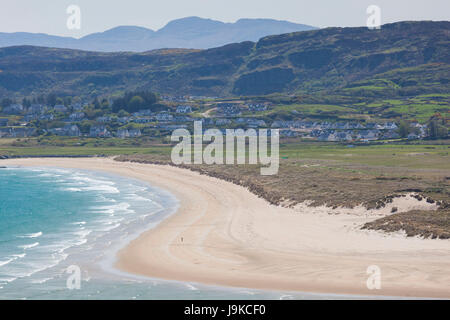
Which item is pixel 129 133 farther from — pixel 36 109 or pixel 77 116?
pixel 36 109

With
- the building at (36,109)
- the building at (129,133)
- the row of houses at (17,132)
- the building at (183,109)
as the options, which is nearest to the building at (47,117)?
the row of houses at (17,132)

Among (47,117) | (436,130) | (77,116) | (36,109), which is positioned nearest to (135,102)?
(77,116)

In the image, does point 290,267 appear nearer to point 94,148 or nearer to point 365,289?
point 365,289

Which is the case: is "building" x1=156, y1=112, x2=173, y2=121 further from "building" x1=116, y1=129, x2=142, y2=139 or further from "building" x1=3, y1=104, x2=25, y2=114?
"building" x1=3, y1=104, x2=25, y2=114

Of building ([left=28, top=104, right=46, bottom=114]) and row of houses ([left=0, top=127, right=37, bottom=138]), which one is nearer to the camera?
row of houses ([left=0, top=127, right=37, bottom=138])

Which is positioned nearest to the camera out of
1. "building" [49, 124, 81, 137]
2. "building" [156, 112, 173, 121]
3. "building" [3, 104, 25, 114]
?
"building" [49, 124, 81, 137]

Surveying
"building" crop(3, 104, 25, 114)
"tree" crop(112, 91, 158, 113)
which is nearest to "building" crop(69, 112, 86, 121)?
"tree" crop(112, 91, 158, 113)

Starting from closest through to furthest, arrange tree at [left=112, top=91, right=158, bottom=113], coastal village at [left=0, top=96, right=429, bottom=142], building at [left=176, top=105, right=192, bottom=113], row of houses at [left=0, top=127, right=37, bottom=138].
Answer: coastal village at [left=0, top=96, right=429, bottom=142] → row of houses at [left=0, top=127, right=37, bottom=138] → building at [left=176, top=105, right=192, bottom=113] → tree at [left=112, top=91, right=158, bottom=113]
